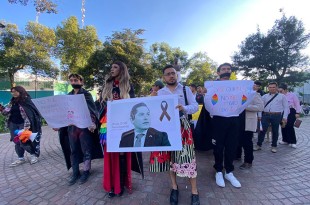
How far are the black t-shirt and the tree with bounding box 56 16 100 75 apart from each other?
17587 mm

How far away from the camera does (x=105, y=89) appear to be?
2.75 m

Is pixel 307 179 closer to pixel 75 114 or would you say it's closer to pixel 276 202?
pixel 276 202

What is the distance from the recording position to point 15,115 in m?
4.40

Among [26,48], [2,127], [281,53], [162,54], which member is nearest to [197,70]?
[162,54]

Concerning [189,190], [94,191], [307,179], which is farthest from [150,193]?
[307,179]

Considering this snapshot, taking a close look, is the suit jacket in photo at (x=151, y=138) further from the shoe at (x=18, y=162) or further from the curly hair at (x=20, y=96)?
the shoe at (x=18, y=162)

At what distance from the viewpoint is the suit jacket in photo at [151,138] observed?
2285 mm

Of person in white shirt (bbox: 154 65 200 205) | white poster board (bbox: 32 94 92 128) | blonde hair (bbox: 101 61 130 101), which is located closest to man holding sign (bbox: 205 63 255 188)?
person in white shirt (bbox: 154 65 200 205)

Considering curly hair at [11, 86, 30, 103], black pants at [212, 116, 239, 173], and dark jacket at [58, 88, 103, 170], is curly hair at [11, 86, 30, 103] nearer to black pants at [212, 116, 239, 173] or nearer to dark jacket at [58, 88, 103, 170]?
dark jacket at [58, 88, 103, 170]

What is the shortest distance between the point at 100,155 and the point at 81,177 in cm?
51

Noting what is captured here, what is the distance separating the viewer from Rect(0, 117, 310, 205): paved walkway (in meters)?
2.71

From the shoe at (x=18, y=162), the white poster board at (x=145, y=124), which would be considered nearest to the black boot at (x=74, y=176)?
the white poster board at (x=145, y=124)

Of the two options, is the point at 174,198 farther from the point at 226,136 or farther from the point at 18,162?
the point at 18,162

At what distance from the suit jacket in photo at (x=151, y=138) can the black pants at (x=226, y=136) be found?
121 cm
